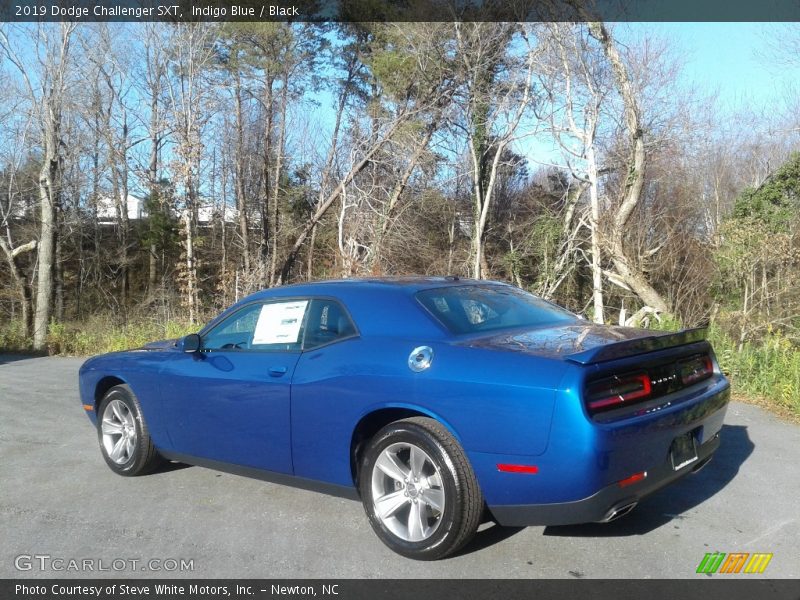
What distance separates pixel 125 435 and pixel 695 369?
422cm

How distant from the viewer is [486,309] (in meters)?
4.52

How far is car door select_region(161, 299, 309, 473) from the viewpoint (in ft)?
14.6

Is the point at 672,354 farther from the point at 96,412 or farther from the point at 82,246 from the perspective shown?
the point at 82,246

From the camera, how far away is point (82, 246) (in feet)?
111

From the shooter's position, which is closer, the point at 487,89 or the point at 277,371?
the point at 277,371

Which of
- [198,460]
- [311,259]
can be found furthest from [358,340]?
[311,259]

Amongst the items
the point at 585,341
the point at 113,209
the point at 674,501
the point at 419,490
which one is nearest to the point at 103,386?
the point at 419,490

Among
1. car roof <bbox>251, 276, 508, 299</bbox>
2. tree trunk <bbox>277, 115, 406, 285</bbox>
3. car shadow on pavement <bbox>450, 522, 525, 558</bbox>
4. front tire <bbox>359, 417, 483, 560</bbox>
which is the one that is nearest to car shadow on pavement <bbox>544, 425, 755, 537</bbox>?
car shadow on pavement <bbox>450, 522, 525, 558</bbox>

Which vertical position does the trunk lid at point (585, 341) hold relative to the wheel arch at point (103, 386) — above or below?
above

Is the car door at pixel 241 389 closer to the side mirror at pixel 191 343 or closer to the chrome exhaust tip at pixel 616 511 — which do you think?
the side mirror at pixel 191 343

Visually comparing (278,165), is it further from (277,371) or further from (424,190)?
(277,371)

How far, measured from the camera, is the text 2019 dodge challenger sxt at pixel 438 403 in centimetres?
339

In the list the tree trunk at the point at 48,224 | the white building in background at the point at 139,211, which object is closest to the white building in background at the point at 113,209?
the white building in background at the point at 139,211

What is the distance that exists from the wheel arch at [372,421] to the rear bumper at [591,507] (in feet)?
2.06
